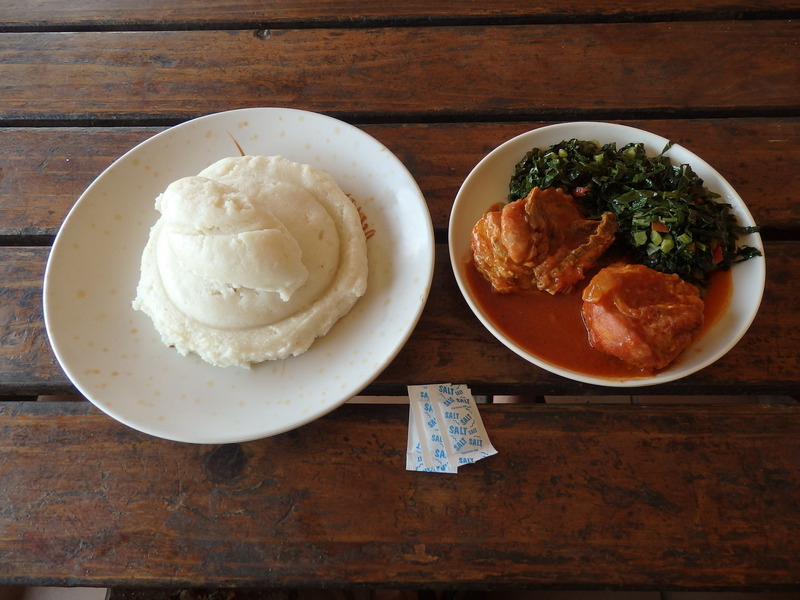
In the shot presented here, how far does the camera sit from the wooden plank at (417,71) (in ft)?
7.98

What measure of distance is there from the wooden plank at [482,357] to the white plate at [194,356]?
0.76 ft

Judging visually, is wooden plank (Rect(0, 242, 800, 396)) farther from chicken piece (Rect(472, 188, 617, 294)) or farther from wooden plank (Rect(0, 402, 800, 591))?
chicken piece (Rect(472, 188, 617, 294))

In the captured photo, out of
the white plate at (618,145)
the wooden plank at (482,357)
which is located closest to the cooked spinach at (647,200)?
the white plate at (618,145)

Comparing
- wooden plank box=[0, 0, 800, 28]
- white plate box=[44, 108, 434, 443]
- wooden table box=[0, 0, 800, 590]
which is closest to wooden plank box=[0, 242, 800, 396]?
wooden table box=[0, 0, 800, 590]

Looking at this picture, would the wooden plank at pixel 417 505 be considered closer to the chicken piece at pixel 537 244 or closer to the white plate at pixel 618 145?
the white plate at pixel 618 145

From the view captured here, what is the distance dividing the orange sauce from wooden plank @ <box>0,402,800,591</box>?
0.18 metres

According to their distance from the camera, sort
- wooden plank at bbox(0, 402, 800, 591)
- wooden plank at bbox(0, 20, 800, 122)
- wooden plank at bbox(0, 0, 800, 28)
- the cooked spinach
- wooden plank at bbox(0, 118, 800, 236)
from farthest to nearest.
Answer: wooden plank at bbox(0, 0, 800, 28), wooden plank at bbox(0, 20, 800, 122), wooden plank at bbox(0, 118, 800, 236), the cooked spinach, wooden plank at bbox(0, 402, 800, 591)

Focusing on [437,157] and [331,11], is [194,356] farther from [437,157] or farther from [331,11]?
[331,11]

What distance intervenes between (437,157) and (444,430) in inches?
48.3

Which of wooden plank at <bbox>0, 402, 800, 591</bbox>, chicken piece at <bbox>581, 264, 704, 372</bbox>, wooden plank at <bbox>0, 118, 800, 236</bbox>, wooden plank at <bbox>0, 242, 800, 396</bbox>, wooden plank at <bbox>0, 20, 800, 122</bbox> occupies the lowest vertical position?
wooden plank at <bbox>0, 402, 800, 591</bbox>

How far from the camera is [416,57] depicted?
8.44 ft

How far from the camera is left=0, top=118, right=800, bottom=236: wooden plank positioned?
2176 mm

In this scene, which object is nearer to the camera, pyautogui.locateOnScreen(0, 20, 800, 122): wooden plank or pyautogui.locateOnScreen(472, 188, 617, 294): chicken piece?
pyautogui.locateOnScreen(472, 188, 617, 294): chicken piece

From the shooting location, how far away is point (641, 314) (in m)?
1.67
